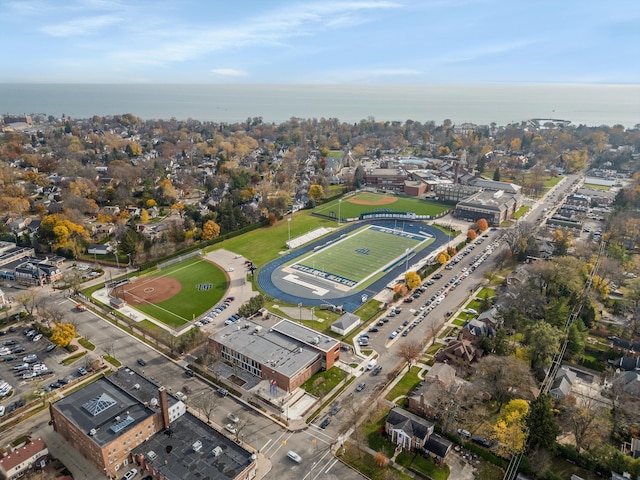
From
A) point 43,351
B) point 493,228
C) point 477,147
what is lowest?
point 43,351

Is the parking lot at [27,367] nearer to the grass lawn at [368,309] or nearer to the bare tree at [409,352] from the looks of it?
the grass lawn at [368,309]

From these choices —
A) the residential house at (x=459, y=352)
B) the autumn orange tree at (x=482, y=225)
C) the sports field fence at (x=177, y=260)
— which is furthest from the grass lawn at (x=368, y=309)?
the autumn orange tree at (x=482, y=225)

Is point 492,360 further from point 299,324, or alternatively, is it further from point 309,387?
point 299,324

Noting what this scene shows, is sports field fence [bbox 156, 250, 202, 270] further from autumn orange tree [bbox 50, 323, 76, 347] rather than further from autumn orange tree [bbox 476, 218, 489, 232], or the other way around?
autumn orange tree [bbox 476, 218, 489, 232]

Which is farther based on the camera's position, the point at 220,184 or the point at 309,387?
the point at 220,184

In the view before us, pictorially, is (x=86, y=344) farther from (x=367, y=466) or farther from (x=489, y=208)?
(x=489, y=208)

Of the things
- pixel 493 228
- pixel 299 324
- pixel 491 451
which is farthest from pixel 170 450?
pixel 493 228

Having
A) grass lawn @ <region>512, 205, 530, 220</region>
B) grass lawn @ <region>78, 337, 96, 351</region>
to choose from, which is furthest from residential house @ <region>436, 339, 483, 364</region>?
grass lawn @ <region>512, 205, 530, 220</region>
